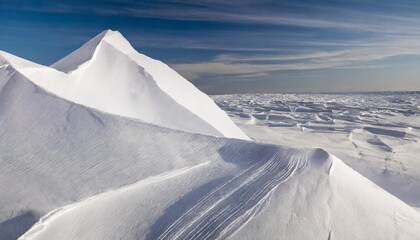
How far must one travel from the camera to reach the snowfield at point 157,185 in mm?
1902

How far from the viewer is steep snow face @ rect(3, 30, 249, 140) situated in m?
3.36

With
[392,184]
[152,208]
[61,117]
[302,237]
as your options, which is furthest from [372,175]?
[61,117]

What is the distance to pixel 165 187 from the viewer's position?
2.13 m

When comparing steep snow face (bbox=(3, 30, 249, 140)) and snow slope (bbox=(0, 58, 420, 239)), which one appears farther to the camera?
steep snow face (bbox=(3, 30, 249, 140))

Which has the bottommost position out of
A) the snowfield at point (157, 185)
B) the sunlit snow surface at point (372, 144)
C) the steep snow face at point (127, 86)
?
the sunlit snow surface at point (372, 144)

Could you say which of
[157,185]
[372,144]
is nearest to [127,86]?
[157,185]

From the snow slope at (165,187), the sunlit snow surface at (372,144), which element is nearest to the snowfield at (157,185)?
the snow slope at (165,187)

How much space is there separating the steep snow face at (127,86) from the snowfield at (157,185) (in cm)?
35

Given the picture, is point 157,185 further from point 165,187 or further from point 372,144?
point 372,144

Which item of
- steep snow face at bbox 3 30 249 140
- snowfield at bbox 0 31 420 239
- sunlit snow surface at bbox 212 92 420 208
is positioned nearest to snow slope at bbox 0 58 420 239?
snowfield at bbox 0 31 420 239

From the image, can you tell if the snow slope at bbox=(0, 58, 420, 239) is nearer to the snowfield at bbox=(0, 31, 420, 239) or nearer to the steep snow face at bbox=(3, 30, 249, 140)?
the snowfield at bbox=(0, 31, 420, 239)

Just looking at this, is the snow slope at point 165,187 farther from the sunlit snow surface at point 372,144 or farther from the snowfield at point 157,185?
the sunlit snow surface at point 372,144

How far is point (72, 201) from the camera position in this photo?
80.2 inches

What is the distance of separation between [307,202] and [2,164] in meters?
→ 1.89
